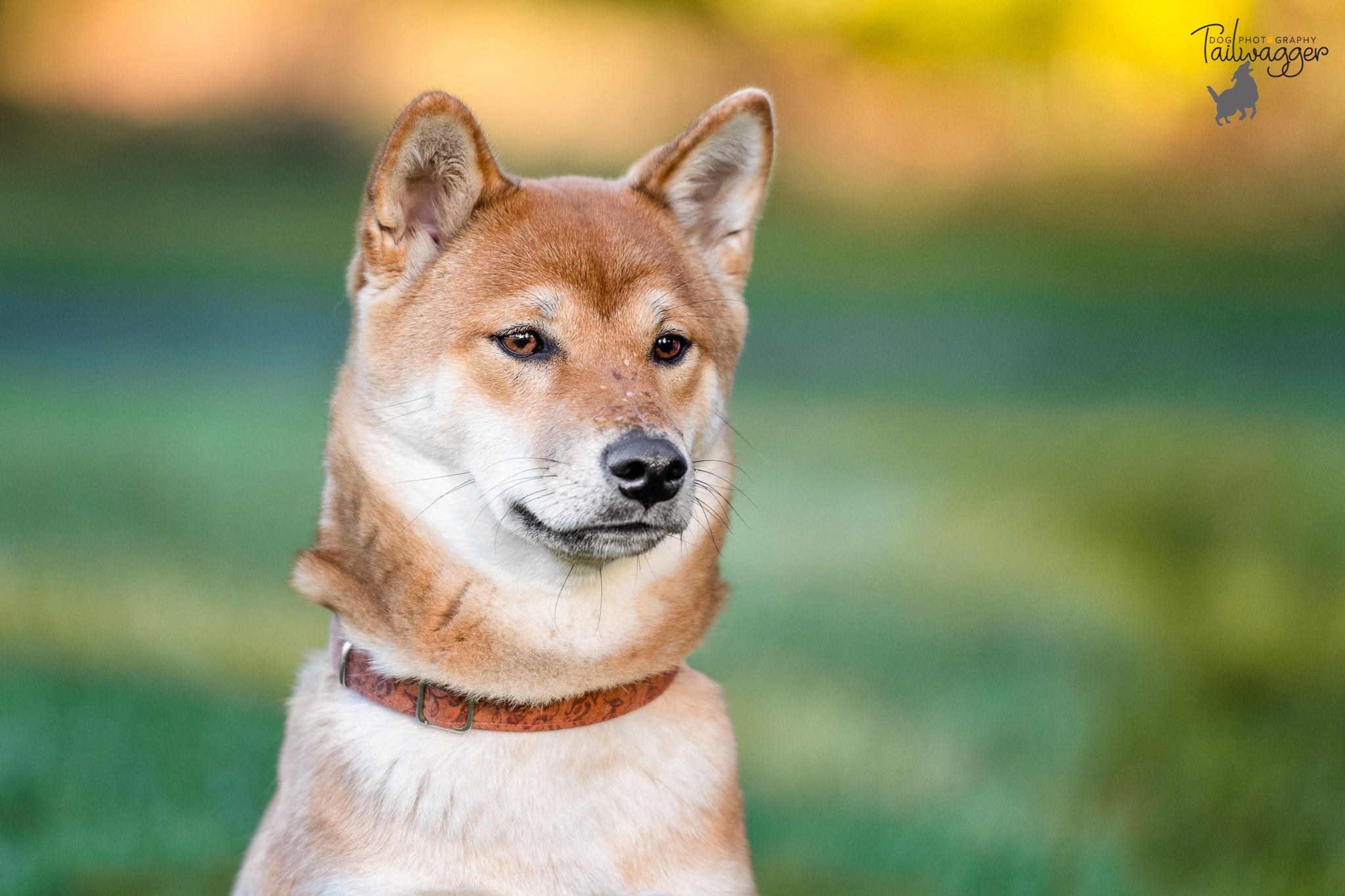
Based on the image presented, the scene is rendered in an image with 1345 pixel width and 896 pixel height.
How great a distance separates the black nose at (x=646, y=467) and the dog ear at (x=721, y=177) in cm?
100

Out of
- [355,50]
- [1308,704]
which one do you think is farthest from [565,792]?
[355,50]

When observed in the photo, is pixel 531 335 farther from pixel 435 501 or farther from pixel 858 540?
pixel 858 540

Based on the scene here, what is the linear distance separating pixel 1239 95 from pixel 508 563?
17.3 ft

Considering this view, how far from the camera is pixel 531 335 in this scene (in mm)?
2973

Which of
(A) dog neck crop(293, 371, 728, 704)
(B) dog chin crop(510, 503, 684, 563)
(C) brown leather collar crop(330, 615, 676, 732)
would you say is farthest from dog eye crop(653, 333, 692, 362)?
(C) brown leather collar crop(330, 615, 676, 732)

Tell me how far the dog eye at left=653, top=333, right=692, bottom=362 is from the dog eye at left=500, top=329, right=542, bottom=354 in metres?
0.31

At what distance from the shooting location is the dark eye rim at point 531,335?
9.70 feet

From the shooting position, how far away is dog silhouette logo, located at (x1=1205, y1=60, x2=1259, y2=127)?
234 inches

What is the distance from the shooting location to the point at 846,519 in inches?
304

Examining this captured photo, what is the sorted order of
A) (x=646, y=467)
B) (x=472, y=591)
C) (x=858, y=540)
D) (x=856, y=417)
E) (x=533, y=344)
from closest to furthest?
(x=646, y=467), (x=472, y=591), (x=533, y=344), (x=858, y=540), (x=856, y=417)

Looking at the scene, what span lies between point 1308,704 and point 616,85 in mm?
6437

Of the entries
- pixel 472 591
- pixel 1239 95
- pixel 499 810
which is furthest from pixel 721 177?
pixel 1239 95

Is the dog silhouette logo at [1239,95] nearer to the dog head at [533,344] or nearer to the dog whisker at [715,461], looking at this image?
the dog head at [533,344]

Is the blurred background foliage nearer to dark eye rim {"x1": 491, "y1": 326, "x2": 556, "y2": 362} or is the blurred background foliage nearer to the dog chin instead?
the dog chin
